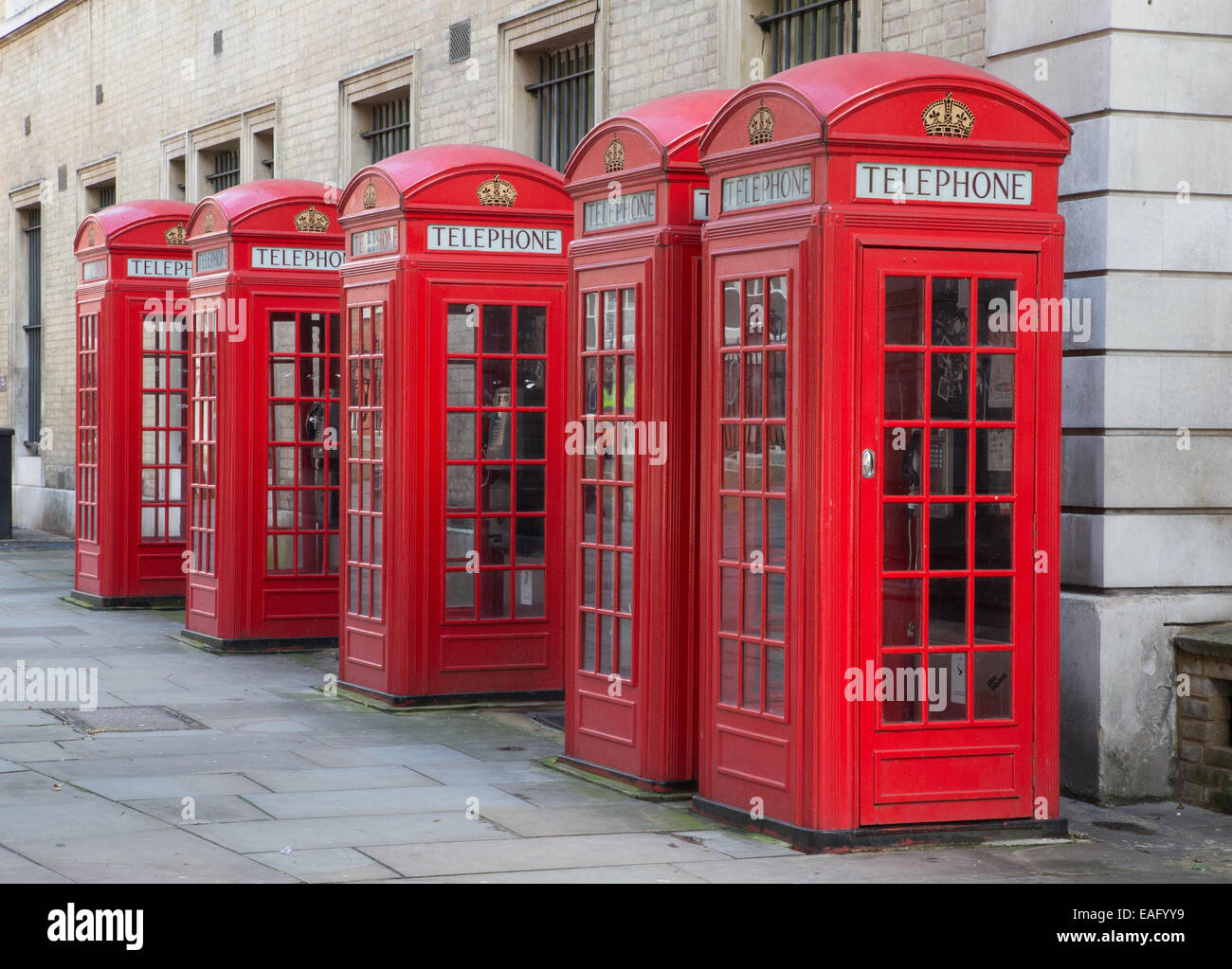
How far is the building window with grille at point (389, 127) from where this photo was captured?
52.8 feet

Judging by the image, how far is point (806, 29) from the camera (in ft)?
35.8

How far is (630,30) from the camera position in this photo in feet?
41.1

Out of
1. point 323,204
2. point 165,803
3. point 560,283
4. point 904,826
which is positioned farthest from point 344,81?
point 904,826

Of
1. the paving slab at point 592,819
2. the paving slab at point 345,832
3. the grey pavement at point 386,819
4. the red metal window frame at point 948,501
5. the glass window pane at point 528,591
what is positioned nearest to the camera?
the grey pavement at point 386,819

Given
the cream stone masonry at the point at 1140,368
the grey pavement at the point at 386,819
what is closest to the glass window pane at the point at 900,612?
the grey pavement at the point at 386,819

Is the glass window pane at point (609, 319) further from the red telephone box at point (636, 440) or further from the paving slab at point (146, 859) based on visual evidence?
the paving slab at point (146, 859)

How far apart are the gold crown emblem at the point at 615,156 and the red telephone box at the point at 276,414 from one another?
4571 mm

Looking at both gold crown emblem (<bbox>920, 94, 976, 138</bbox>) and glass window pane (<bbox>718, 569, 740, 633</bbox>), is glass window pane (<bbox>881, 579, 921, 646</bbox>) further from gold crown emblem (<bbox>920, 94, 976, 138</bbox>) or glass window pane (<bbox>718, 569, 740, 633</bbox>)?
gold crown emblem (<bbox>920, 94, 976, 138</bbox>)

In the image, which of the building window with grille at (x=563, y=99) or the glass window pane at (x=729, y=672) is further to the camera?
the building window with grille at (x=563, y=99)

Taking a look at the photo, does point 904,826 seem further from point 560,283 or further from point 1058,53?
point 560,283

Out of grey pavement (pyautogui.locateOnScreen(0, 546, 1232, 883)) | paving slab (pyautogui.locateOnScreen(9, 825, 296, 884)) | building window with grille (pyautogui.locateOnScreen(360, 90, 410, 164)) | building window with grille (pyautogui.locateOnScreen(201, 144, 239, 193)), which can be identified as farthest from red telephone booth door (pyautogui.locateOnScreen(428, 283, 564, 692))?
building window with grille (pyautogui.locateOnScreen(201, 144, 239, 193))

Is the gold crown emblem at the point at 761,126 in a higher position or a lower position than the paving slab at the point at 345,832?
higher

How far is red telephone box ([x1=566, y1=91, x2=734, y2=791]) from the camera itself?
757cm
